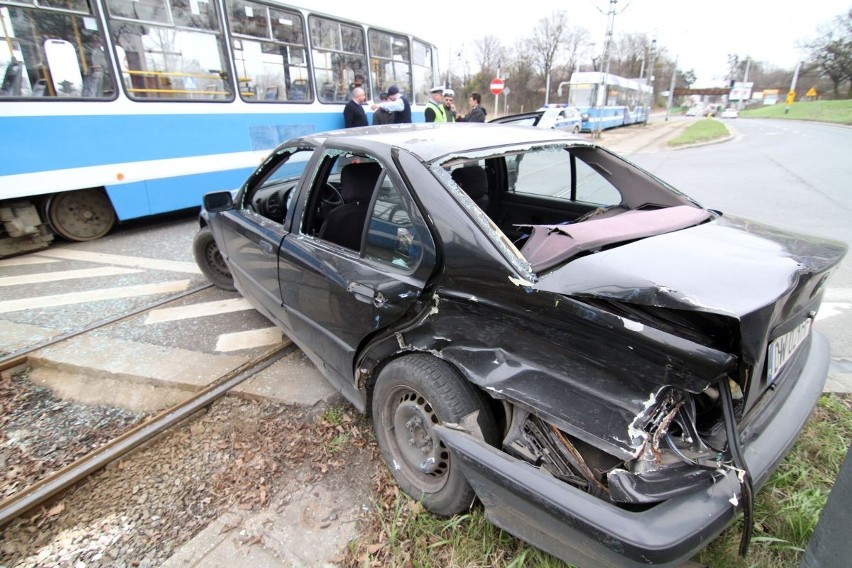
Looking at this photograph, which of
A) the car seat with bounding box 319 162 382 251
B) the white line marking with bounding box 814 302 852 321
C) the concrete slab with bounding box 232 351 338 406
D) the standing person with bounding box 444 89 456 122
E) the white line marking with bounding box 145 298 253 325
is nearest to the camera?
the car seat with bounding box 319 162 382 251

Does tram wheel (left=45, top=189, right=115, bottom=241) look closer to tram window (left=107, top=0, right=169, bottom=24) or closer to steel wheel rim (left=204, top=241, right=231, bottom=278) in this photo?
tram window (left=107, top=0, right=169, bottom=24)

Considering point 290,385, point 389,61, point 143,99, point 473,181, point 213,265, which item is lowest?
point 290,385

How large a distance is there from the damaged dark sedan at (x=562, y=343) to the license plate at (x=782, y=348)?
0.01m

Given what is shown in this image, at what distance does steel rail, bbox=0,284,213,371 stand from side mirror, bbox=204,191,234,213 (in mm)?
1275

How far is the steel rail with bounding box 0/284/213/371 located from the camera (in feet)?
11.1

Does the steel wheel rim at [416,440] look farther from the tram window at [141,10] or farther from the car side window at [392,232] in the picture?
the tram window at [141,10]

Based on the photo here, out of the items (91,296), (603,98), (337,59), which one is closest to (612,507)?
(91,296)

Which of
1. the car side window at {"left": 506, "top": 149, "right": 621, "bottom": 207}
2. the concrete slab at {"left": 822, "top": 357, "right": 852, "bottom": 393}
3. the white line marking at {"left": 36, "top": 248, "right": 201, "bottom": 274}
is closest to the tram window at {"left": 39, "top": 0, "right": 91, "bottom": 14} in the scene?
the white line marking at {"left": 36, "top": 248, "right": 201, "bottom": 274}

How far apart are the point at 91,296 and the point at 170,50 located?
3.63m

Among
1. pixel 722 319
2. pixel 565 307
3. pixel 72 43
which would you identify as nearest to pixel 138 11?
pixel 72 43

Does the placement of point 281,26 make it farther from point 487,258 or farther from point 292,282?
point 487,258

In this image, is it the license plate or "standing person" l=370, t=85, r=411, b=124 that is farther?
"standing person" l=370, t=85, r=411, b=124

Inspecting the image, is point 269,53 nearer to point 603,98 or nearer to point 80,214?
point 80,214

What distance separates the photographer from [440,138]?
2420 millimetres
